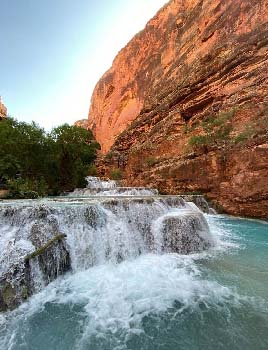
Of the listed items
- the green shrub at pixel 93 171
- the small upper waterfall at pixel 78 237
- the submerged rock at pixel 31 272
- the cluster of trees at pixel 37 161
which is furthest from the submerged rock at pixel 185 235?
the green shrub at pixel 93 171

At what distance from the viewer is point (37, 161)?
63.6ft

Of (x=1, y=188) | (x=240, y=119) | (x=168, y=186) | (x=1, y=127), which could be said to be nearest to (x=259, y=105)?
(x=240, y=119)

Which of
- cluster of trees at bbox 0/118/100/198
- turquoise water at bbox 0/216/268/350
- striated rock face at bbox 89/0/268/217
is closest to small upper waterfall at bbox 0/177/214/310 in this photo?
turquoise water at bbox 0/216/268/350

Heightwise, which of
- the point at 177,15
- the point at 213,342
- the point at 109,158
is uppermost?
the point at 177,15

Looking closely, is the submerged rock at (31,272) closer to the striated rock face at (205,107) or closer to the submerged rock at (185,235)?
the submerged rock at (185,235)

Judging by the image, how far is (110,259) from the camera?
24.1ft

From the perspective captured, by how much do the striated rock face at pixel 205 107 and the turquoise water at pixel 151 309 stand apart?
682 cm

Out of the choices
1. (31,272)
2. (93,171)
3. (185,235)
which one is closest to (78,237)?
(31,272)

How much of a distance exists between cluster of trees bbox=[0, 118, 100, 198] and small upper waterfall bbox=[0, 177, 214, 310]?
8.56 m

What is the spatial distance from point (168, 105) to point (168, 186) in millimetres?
13026

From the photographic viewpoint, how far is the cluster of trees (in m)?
16.8

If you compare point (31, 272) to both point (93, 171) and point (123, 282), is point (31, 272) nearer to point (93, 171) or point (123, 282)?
point (123, 282)

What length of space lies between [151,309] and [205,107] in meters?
20.0

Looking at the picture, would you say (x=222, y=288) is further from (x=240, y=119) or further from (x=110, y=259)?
(x=240, y=119)
